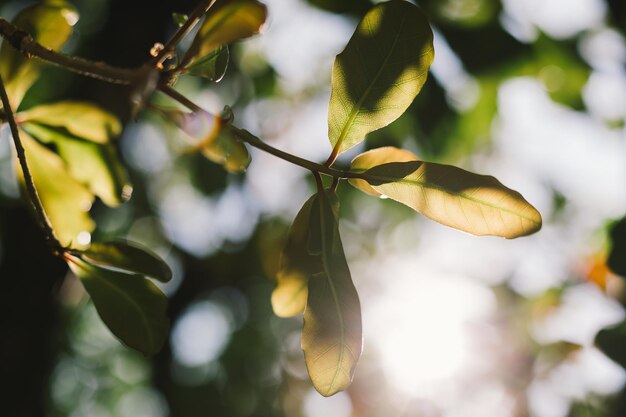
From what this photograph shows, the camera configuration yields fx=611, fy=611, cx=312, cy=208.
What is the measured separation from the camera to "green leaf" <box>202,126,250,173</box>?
24.6 inches

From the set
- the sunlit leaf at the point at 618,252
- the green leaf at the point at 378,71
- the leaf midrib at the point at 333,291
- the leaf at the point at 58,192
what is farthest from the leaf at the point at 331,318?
the sunlit leaf at the point at 618,252

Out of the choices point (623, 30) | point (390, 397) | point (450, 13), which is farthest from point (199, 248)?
point (623, 30)

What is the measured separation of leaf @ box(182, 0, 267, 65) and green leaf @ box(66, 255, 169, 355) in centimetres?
34

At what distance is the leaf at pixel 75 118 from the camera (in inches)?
41.3

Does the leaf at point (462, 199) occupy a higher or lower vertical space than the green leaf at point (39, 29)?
lower

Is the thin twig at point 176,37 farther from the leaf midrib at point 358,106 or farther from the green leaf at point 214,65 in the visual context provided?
the leaf midrib at point 358,106

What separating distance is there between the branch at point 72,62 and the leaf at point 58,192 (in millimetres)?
403

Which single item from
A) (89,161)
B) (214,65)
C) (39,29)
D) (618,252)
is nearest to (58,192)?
(89,161)

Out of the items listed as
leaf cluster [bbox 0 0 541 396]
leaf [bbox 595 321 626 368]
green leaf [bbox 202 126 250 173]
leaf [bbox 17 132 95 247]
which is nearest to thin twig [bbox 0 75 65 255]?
leaf cluster [bbox 0 0 541 396]

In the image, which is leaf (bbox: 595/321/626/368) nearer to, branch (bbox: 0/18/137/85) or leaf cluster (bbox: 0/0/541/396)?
leaf cluster (bbox: 0/0/541/396)

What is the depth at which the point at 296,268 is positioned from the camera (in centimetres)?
80

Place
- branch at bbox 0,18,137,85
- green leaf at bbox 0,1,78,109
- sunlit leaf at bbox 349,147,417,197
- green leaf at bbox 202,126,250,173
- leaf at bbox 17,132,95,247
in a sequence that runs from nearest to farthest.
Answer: branch at bbox 0,18,137,85 < green leaf at bbox 202,126,250,173 < sunlit leaf at bbox 349,147,417,197 < green leaf at bbox 0,1,78,109 < leaf at bbox 17,132,95,247

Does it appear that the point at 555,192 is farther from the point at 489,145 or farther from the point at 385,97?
the point at 385,97

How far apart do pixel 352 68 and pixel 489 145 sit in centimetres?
276
